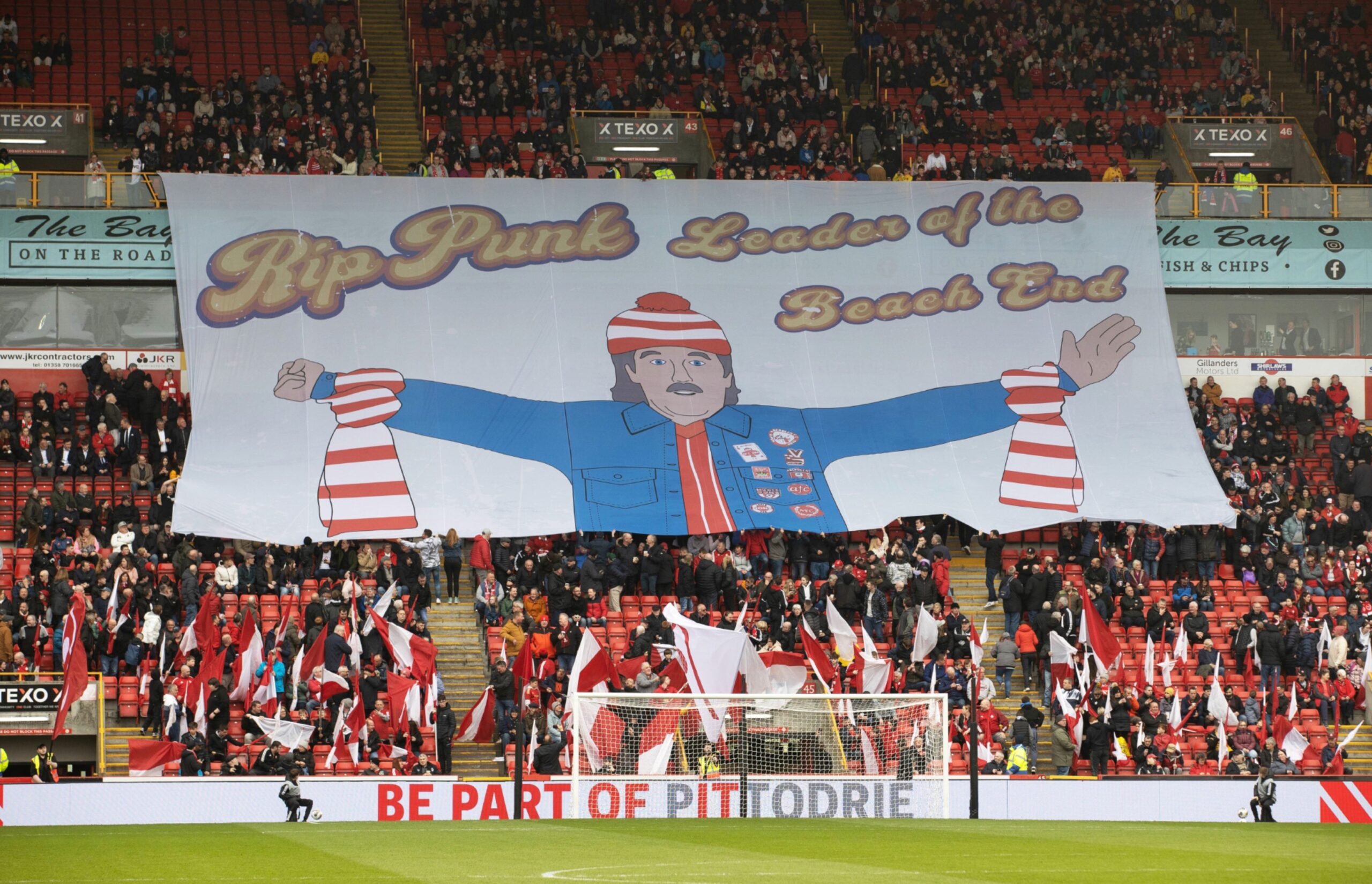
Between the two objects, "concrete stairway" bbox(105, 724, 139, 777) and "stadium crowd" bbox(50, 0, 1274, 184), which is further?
"stadium crowd" bbox(50, 0, 1274, 184)

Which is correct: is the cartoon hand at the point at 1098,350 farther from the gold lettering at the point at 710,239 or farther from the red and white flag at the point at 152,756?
the red and white flag at the point at 152,756

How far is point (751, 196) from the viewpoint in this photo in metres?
38.6

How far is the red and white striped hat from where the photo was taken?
36.8 m

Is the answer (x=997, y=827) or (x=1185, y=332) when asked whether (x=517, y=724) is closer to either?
(x=997, y=827)

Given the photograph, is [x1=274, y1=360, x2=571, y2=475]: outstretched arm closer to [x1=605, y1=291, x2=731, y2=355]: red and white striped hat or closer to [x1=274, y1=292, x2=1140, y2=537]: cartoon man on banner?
[x1=274, y1=292, x2=1140, y2=537]: cartoon man on banner

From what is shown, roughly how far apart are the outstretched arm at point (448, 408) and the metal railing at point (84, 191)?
5372 millimetres

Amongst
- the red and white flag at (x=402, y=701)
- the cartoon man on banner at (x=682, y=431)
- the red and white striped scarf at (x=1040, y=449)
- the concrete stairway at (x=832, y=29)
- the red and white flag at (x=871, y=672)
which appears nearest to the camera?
the red and white flag at (x=402, y=701)

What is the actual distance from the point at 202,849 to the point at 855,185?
82.8 feet

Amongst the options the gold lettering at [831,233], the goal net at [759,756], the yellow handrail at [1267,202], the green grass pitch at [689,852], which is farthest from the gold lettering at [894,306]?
the green grass pitch at [689,852]

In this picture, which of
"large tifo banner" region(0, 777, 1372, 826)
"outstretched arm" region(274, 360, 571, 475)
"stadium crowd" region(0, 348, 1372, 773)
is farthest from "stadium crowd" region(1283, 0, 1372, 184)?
"large tifo banner" region(0, 777, 1372, 826)

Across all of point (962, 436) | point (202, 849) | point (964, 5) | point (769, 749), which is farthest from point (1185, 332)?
point (202, 849)

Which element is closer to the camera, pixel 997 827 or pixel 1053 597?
pixel 997 827

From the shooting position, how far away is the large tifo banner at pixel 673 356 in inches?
1350

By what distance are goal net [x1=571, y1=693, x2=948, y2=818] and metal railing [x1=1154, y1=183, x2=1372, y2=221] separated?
19070 millimetres
